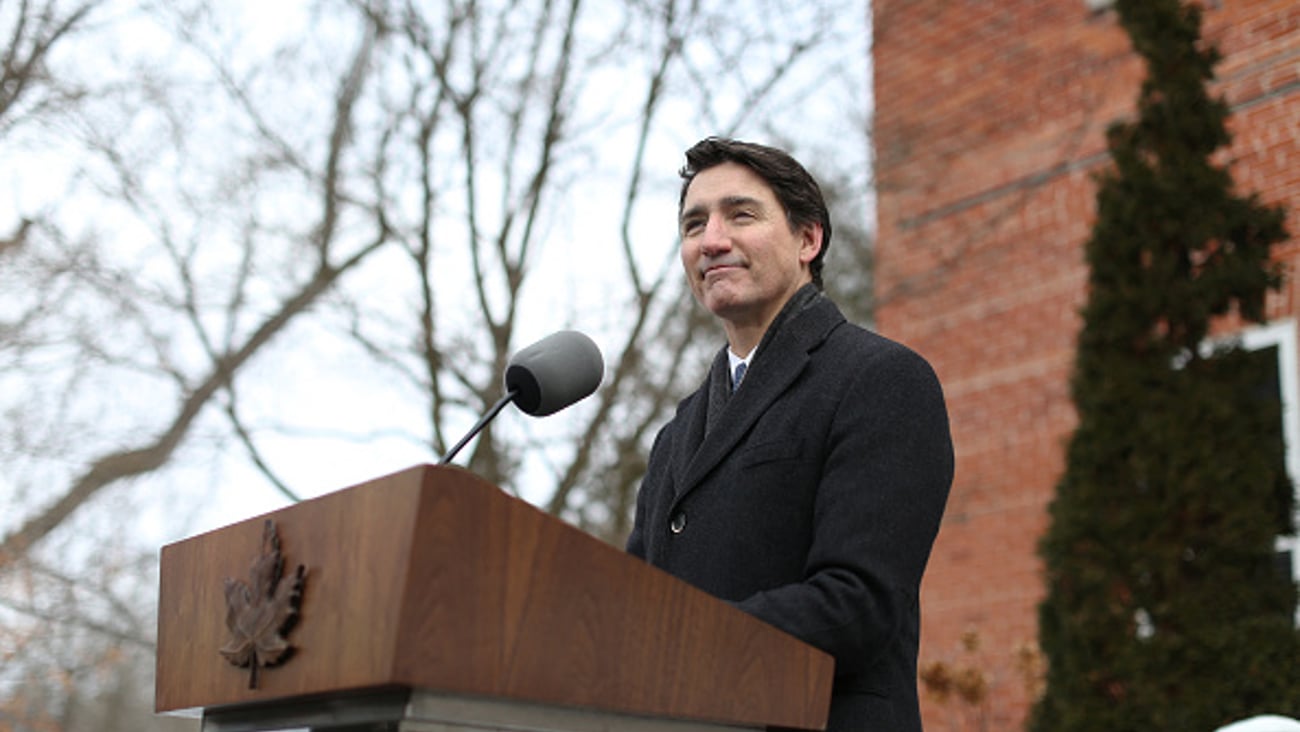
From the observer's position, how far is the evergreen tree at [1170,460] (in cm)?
662

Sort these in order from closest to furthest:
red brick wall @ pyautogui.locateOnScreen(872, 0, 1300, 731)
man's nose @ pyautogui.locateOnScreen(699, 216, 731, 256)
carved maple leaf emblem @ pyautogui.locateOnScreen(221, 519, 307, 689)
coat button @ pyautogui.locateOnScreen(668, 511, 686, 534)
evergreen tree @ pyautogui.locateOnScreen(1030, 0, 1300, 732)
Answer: carved maple leaf emblem @ pyautogui.locateOnScreen(221, 519, 307, 689), coat button @ pyautogui.locateOnScreen(668, 511, 686, 534), man's nose @ pyautogui.locateOnScreen(699, 216, 731, 256), evergreen tree @ pyautogui.locateOnScreen(1030, 0, 1300, 732), red brick wall @ pyautogui.locateOnScreen(872, 0, 1300, 731)

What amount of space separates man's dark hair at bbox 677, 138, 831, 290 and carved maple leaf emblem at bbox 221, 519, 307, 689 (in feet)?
3.73

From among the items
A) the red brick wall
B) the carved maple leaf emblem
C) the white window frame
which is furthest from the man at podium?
the red brick wall

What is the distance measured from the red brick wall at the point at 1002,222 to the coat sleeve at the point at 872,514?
6.20 meters

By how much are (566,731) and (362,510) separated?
37 centimetres

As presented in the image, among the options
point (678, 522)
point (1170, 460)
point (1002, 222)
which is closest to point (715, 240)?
point (678, 522)

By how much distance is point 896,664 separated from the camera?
2.26 metres

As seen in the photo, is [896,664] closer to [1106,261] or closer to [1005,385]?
[1106,261]

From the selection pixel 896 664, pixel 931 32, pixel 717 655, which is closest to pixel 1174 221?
pixel 931 32

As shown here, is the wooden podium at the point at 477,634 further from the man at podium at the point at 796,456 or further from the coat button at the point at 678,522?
the coat button at the point at 678,522

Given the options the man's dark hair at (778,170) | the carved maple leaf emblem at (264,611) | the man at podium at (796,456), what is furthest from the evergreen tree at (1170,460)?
the carved maple leaf emblem at (264,611)

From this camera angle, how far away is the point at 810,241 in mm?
2727

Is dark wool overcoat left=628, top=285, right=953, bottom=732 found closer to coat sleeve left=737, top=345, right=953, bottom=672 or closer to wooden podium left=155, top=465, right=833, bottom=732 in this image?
coat sleeve left=737, top=345, right=953, bottom=672

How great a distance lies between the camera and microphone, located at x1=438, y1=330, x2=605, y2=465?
2.51 m
